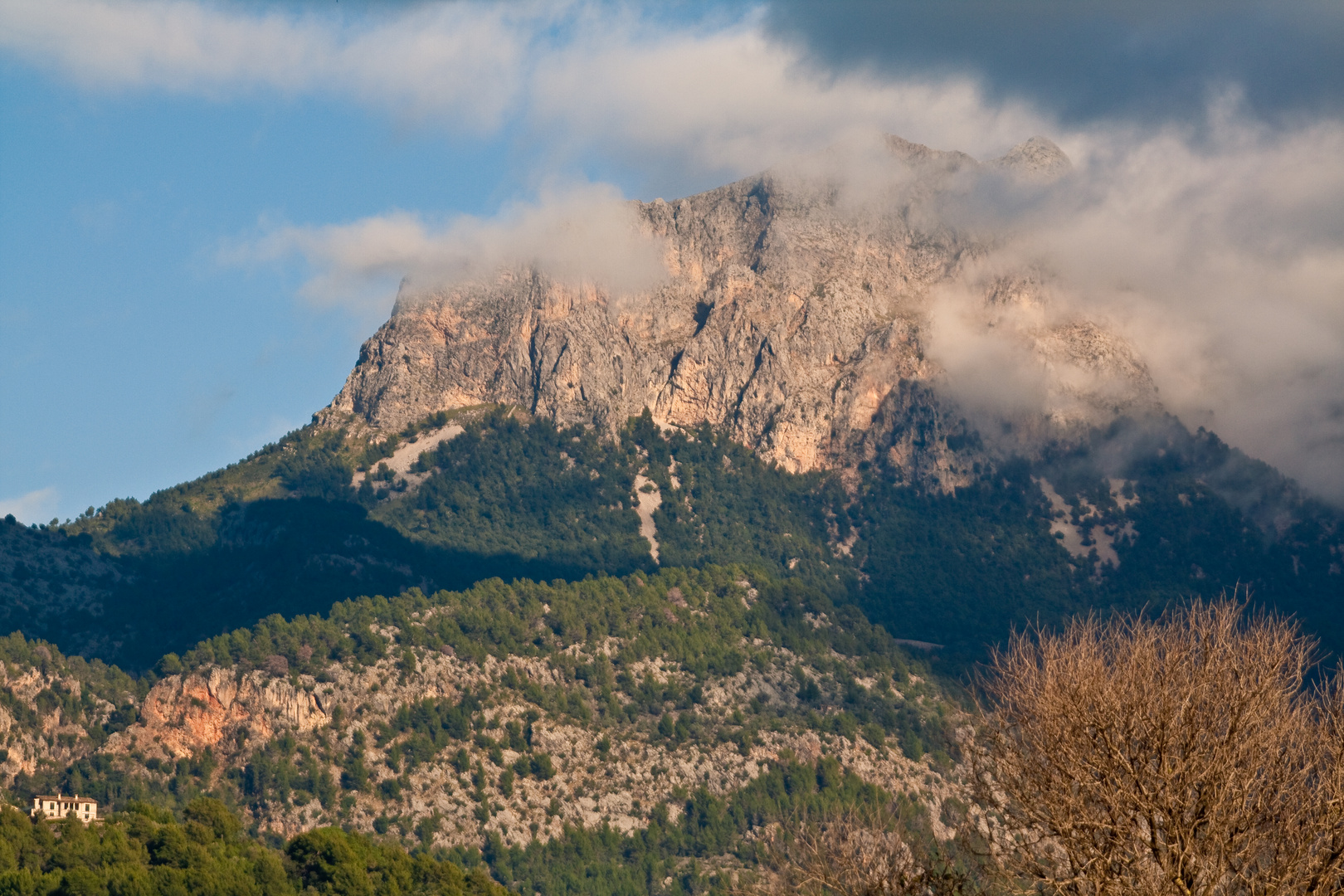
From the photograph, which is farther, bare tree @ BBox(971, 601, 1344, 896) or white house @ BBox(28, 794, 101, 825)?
white house @ BBox(28, 794, 101, 825)

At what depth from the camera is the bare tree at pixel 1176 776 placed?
178 feet

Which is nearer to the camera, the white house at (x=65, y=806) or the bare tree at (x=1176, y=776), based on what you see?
the bare tree at (x=1176, y=776)

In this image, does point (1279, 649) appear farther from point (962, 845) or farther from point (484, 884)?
point (484, 884)

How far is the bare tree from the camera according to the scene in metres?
54.2

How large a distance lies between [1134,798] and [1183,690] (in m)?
4.28

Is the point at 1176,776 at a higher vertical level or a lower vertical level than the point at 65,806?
lower

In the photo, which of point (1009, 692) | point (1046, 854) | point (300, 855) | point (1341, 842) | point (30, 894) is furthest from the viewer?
point (300, 855)

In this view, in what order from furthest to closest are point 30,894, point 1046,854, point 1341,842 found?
point 30,894, point 1046,854, point 1341,842

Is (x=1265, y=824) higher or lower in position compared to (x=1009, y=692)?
lower

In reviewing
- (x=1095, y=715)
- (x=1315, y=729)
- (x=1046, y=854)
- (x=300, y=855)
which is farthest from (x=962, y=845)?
(x=300, y=855)

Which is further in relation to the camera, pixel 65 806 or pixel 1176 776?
pixel 65 806

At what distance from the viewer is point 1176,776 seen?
5531 cm

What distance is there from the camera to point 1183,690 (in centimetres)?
5706

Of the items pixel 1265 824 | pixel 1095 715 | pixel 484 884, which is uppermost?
pixel 1095 715
